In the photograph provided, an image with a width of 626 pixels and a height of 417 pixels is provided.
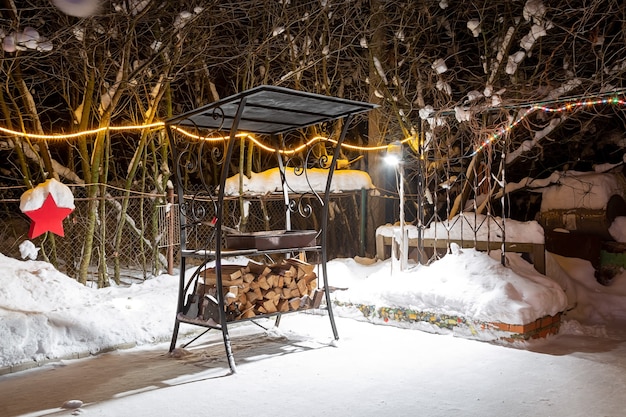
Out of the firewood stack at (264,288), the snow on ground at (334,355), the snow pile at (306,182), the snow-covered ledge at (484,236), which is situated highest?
the snow pile at (306,182)

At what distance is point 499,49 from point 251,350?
748cm

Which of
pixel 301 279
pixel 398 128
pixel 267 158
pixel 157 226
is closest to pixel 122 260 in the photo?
pixel 157 226

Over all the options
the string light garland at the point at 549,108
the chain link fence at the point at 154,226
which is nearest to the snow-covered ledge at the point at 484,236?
the string light garland at the point at 549,108

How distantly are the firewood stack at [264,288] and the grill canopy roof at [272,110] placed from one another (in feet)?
5.09

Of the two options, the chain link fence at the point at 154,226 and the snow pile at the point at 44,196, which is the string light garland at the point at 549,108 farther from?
the snow pile at the point at 44,196

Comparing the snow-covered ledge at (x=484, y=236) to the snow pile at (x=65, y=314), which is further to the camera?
the snow-covered ledge at (x=484, y=236)

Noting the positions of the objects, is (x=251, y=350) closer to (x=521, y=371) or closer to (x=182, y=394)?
(x=182, y=394)

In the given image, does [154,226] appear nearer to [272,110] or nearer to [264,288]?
[264,288]

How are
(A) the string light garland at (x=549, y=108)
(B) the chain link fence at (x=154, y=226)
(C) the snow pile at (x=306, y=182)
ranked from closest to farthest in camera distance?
1. (A) the string light garland at (x=549, y=108)
2. (B) the chain link fence at (x=154, y=226)
3. (C) the snow pile at (x=306, y=182)

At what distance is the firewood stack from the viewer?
5.14 metres

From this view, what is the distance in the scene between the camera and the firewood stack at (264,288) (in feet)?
16.9

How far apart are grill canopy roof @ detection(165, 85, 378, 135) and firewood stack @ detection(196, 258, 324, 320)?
1550mm

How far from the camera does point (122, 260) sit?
12609 millimetres

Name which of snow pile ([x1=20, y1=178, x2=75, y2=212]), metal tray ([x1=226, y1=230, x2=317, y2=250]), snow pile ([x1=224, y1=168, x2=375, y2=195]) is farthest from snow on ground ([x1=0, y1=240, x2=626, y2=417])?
snow pile ([x1=224, y1=168, x2=375, y2=195])
